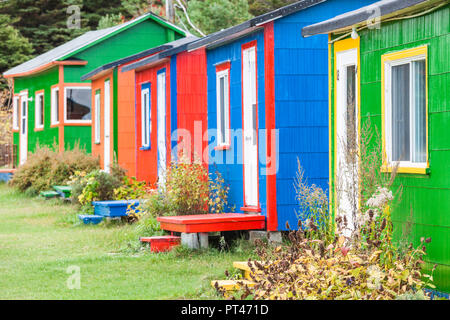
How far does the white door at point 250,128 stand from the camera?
478 inches

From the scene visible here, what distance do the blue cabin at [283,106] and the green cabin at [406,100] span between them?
1623mm

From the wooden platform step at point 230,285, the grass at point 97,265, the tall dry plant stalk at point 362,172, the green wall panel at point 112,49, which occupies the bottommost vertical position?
the grass at point 97,265

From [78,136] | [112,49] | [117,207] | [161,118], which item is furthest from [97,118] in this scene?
[117,207]

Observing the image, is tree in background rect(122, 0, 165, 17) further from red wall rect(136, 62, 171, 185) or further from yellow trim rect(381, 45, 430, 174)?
yellow trim rect(381, 45, 430, 174)

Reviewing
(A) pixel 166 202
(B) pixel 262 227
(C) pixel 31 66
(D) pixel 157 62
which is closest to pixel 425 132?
(B) pixel 262 227

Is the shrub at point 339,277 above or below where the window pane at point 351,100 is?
below

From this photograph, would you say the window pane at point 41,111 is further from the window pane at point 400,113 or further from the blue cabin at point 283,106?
the window pane at point 400,113

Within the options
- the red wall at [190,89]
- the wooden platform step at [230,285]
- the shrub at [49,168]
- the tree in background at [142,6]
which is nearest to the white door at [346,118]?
the wooden platform step at [230,285]

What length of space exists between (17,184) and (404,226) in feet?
55.7

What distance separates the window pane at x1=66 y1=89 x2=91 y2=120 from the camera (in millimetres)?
25094

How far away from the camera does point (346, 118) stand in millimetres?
9852

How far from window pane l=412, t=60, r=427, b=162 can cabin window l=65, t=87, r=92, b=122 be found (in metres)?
17.9

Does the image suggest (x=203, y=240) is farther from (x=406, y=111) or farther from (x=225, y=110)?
(x=406, y=111)

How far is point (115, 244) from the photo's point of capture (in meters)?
13.1
